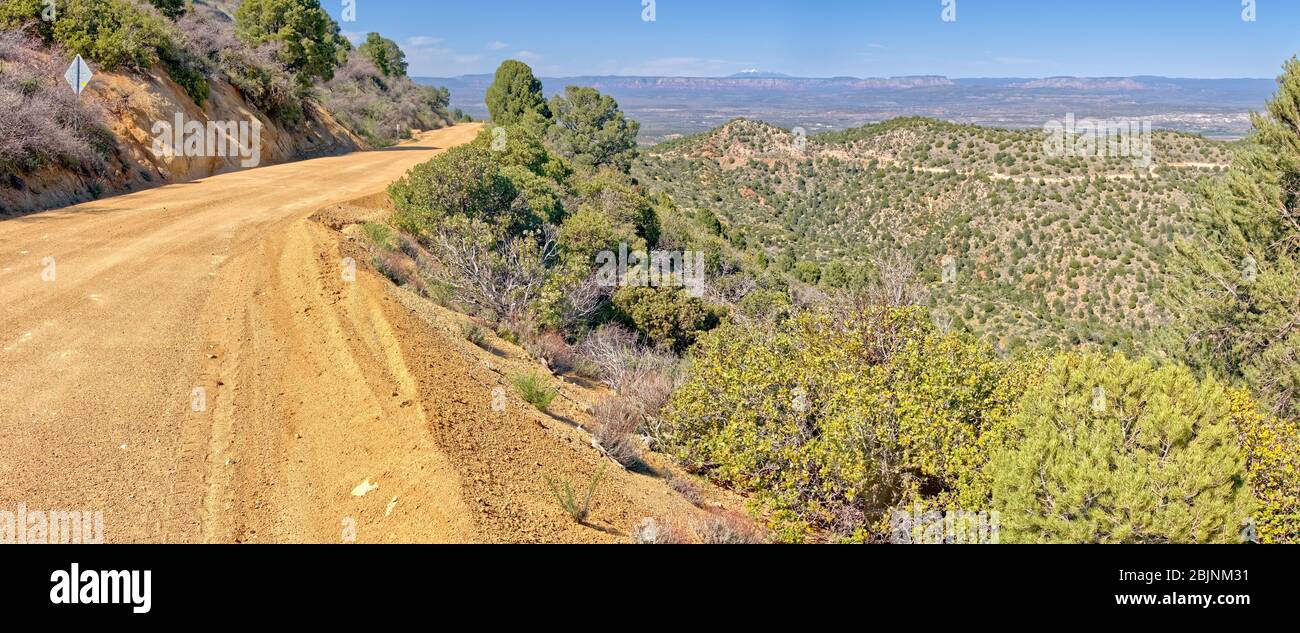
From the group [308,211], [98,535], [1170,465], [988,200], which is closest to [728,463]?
[1170,465]

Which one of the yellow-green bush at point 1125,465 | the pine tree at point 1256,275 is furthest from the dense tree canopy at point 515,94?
the yellow-green bush at point 1125,465

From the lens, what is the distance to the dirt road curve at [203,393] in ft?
16.8

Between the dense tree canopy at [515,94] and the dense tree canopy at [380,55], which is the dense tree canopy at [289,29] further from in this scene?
the dense tree canopy at [380,55]

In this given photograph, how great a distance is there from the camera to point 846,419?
7.23 meters

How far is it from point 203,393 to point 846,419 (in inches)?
251

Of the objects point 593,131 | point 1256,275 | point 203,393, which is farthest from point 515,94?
point 203,393

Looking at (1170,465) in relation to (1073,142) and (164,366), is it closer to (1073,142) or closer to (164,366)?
(164,366)

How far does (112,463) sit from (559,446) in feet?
12.4

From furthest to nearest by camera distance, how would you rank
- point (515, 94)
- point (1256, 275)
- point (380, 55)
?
point (380, 55)
point (515, 94)
point (1256, 275)

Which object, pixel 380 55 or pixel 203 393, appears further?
pixel 380 55

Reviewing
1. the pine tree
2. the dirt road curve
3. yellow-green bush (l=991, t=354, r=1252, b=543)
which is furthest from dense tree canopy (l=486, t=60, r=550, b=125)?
yellow-green bush (l=991, t=354, r=1252, b=543)

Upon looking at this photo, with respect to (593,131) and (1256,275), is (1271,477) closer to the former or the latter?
(1256,275)

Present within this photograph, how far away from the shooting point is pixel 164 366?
705 centimetres

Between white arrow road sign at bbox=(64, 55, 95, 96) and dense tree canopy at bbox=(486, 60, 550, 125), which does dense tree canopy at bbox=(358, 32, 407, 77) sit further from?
white arrow road sign at bbox=(64, 55, 95, 96)
